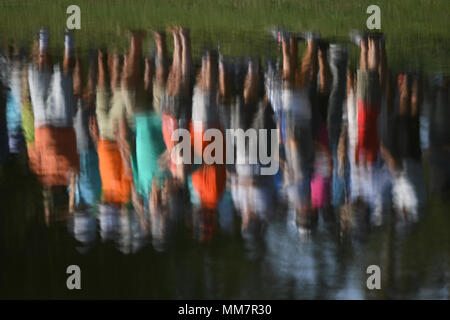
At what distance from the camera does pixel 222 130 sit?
241 inches

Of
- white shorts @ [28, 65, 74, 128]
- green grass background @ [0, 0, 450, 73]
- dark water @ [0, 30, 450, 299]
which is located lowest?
dark water @ [0, 30, 450, 299]

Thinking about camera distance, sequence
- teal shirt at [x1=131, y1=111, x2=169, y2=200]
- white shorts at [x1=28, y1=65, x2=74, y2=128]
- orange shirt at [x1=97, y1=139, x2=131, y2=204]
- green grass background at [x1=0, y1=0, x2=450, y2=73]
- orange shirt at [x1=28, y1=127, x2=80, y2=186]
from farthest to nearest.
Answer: green grass background at [x1=0, y1=0, x2=450, y2=73] → white shorts at [x1=28, y1=65, x2=74, y2=128] → orange shirt at [x1=28, y1=127, x2=80, y2=186] → teal shirt at [x1=131, y1=111, x2=169, y2=200] → orange shirt at [x1=97, y1=139, x2=131, y2=204]

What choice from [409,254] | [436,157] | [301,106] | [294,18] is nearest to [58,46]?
[294,18]

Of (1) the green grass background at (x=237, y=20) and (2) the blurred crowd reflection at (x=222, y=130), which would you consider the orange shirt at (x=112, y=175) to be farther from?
(1) the green grass background at (x=237, y=20)

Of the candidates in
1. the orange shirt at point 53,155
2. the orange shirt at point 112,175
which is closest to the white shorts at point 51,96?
the orange shirt at point 53,155

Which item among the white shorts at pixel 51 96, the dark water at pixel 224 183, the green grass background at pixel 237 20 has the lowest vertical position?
the dark water at pixel 224 183

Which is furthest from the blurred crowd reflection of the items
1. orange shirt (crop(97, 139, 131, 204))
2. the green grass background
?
the green grass background

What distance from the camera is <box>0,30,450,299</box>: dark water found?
4324mm

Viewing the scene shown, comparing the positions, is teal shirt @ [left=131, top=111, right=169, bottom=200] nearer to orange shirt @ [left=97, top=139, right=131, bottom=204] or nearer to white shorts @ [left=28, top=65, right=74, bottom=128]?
orange shirt @ [left=97, top=139, right=131, bottom=204]

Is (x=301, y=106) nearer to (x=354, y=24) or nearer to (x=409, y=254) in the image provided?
(x=409, y=254)

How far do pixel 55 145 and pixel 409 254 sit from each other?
2.25 metres

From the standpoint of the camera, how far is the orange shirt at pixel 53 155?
5547 mm

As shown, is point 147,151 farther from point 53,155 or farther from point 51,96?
point 51,96

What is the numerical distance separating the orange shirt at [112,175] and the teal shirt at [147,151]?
6 centimetres
